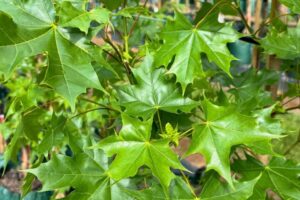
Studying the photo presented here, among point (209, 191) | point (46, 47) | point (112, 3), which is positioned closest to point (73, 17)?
point (46, 47)

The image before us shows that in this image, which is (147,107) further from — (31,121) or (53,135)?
(31,121)

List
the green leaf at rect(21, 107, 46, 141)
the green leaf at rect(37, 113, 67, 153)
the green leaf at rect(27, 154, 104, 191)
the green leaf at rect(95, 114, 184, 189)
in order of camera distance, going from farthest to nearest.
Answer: the green leaf at rect(21, 107, 46, 141), the green leaf at rect(37, 113, 67, 153), the green leaf at rect(27, 154, 104, 191), the green leaf at rect(95, 114, 184, 189)

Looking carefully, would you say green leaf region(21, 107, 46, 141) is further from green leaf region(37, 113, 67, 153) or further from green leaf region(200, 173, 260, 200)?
green leaf region(200, 173, 260, 200)

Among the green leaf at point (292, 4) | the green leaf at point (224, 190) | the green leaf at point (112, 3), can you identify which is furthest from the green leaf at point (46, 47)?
the green leaf at point (292, 4)

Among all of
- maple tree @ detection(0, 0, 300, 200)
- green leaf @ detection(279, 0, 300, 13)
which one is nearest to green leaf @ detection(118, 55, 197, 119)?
maple tree @ detection(0, 0, 300, 200)

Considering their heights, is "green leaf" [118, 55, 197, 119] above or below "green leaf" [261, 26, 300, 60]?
below

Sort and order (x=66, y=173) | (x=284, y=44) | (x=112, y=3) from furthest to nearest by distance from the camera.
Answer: (x=284, y=44)
(x=112, y=3)
(x=66, y=173)
